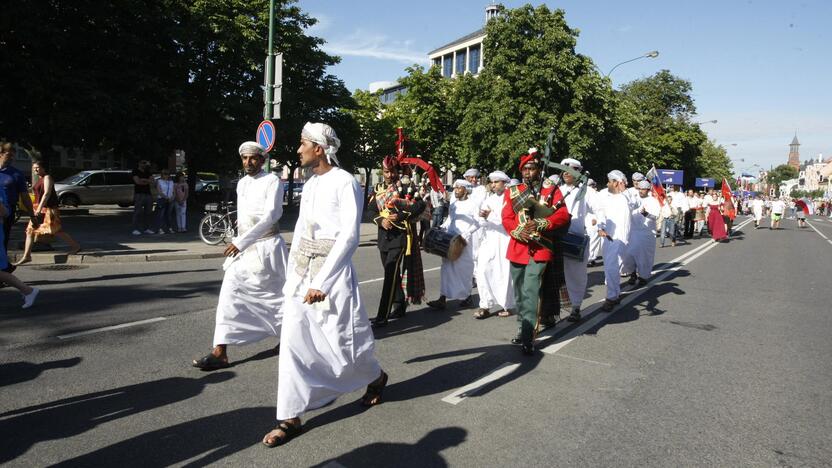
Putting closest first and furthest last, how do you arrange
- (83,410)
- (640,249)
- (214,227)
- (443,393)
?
(83,410) → (443,393) → (640,249) → (214,227)

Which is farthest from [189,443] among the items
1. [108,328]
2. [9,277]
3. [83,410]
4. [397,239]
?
[9,277]

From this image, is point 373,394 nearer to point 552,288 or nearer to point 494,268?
point 552,288

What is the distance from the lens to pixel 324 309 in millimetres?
3816

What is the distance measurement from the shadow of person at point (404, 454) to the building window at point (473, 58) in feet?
253

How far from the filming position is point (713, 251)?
18.2 metres

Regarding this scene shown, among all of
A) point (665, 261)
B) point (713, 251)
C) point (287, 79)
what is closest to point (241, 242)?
point (665, 261)

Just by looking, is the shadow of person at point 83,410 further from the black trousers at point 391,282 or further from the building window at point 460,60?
the building window at point 460,60

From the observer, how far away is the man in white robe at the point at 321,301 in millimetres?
3680

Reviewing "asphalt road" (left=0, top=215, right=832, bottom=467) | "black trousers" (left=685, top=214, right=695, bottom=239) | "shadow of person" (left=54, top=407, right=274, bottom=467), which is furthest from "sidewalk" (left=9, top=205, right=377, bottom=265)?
"black trousers" (left=685, top=214, right=695, bottom=239)

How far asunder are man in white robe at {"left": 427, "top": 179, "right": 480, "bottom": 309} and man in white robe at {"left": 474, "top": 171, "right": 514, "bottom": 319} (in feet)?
0.76

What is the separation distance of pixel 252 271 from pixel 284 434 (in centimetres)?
184

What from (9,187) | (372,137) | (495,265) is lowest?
(495,265)

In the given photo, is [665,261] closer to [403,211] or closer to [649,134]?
[403,211]

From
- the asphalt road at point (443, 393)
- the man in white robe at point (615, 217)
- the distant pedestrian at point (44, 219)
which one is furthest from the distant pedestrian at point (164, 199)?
the man in white robe at point (615, 217)
